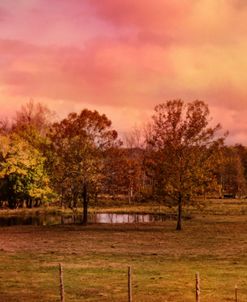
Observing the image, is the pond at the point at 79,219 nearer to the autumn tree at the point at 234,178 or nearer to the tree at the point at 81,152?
the tree at the point at 81,152

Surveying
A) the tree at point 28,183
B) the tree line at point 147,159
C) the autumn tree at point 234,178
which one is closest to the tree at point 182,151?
the tree line at point 147,159

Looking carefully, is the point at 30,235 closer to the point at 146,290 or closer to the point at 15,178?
the point at 146,290

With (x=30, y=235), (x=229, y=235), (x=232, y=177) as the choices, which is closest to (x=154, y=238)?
(x=229, y=235)

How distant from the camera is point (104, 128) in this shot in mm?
63812

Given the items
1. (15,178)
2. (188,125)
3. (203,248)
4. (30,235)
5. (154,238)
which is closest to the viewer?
(203,248)

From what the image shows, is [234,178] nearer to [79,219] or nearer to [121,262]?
[79,219]

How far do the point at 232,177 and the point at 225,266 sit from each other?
11093 cm

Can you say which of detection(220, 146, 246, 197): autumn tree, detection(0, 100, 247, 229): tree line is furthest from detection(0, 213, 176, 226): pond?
detection(220, 146, 246, 197): autumn tree

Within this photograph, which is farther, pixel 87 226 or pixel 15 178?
pixel 15 178

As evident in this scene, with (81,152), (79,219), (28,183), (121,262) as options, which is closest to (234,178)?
(28,183)

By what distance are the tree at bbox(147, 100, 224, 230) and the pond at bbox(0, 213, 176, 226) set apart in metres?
13.6

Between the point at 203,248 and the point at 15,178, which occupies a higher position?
the point at 15,178

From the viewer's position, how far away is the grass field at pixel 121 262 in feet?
77.8

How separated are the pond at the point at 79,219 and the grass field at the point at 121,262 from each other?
12.0m
